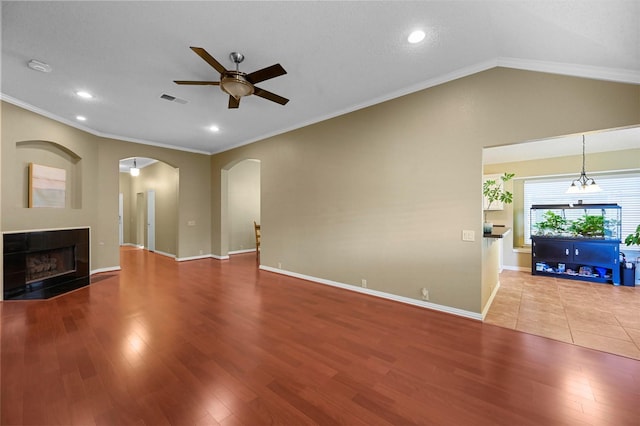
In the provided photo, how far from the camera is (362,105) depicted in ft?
13.1

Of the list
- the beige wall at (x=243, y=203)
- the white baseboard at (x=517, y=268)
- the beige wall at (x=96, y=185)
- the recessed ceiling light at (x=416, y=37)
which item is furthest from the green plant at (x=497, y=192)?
the beige wall at (x=96, y=185)

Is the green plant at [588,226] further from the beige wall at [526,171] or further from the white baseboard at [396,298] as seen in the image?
the white baseboard at [396,298]

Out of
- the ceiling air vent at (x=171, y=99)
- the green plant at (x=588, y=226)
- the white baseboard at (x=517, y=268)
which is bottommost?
the white baseboard at (x=517, y=268)

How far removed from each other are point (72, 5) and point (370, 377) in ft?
13.0

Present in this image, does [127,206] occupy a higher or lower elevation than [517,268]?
higher

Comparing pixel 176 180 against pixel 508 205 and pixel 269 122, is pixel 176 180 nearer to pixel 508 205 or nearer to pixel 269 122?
pixel 269 122

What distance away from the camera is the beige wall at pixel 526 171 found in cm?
504

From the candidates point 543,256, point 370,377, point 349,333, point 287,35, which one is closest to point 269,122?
point 287,35

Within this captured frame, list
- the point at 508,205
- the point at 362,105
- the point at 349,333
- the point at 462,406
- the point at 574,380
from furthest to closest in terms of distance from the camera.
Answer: the point at 508,205, the point at 362,105, the point at 349,333, the point at 574,380, the point at 462,406

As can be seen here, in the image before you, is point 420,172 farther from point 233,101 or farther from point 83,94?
point 83,94

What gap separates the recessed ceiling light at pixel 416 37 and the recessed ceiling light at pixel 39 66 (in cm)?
416

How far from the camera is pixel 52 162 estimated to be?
4.65 metres

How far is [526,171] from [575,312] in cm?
389

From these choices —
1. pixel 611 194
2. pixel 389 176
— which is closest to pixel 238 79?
pixel 389 176
